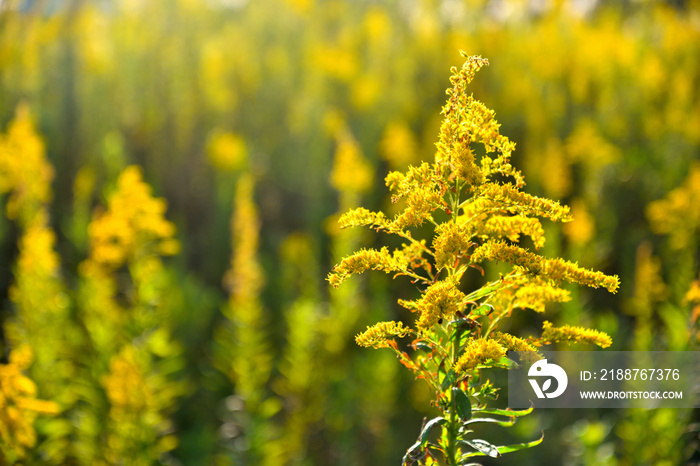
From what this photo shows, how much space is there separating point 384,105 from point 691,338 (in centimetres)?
836

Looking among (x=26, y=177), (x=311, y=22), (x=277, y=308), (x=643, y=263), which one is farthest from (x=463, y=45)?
(x=26, y=177)

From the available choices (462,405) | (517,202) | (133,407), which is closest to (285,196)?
(133,407)

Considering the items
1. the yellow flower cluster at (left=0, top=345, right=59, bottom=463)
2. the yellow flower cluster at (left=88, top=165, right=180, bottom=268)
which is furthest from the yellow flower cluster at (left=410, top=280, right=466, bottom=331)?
the yellow flower cluster at (left=88, top=165, right=180, bottom=268)

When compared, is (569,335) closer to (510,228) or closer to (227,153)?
(510,228)

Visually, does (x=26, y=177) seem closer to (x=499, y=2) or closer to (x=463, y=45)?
(x=463, y=45)

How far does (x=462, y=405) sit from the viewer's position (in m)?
1.15

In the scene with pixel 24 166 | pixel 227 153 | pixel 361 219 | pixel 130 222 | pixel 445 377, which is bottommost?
pixel 445 377

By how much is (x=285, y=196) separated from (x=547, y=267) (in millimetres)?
9036

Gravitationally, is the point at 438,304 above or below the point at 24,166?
below

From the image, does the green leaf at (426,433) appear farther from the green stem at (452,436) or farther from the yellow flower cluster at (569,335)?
the yellow flower cluster at (569,335)

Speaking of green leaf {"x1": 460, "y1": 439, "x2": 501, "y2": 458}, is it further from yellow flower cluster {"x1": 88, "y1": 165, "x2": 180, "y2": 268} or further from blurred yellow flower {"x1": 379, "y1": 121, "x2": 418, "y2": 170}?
blurred yellow flower {"x1": 379, "y1": 121, "x2": 418, "y2": 170}

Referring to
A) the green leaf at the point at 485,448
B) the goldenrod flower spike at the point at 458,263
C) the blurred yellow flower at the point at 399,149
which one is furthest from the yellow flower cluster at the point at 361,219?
the blurred yellow flower at the point at 399,149

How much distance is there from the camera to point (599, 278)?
48.2 inches

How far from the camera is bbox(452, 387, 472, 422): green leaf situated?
1.14 m
